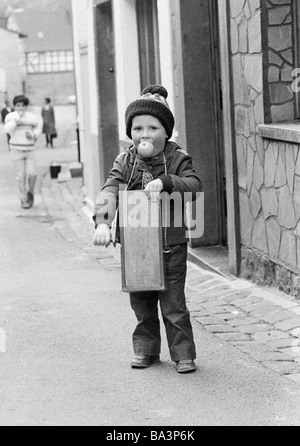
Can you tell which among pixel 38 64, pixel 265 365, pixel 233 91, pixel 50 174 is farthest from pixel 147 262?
pixel 38 64

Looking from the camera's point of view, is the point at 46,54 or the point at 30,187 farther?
the point at 46,54

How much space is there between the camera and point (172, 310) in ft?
21.1

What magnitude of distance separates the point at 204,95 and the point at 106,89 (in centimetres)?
497

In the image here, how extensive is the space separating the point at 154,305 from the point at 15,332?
1.47 meters

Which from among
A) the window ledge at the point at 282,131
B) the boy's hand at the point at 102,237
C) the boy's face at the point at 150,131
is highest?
the boy's face at the point at 150,131

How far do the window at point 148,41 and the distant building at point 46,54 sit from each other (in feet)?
247

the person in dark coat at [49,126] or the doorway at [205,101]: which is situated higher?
the doorway at [205,101]

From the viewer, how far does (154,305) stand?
6531 millimetres

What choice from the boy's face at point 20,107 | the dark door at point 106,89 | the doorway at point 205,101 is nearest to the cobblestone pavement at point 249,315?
the doorway at point 205,101

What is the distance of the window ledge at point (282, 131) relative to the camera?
26.0 feet

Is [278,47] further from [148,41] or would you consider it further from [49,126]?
[49,126]

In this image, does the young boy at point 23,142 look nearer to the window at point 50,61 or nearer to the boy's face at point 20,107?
the boy's face at point 20,107

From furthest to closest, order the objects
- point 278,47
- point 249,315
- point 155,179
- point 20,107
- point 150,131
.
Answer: point 20,107 → point 278,47 → point 249,315 → point 150,131 → point 155,179

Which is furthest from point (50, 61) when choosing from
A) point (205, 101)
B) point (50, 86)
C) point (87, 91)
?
point (205, 101)
